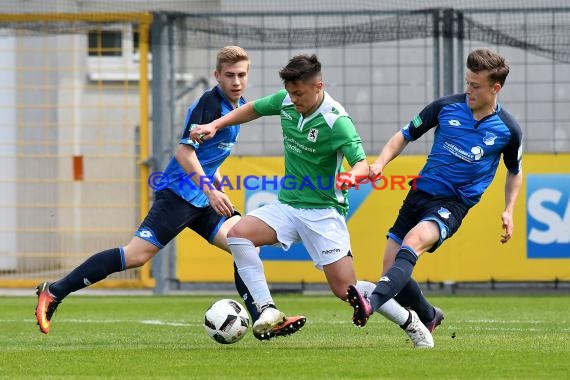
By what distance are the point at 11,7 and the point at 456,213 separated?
9.64m

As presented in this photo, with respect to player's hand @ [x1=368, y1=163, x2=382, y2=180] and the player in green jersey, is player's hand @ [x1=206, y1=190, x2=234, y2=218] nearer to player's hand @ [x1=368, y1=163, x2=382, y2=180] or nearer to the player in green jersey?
the player in green jersey

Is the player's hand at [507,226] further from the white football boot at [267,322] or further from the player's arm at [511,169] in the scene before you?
the white football boot at [267,322]

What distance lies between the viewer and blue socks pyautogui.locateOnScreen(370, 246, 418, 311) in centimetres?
723

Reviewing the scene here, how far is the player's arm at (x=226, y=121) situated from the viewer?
7.94 metres

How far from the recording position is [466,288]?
14.3 metres

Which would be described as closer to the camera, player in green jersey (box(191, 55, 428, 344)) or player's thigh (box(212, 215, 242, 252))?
player in green jersey (box(191, 55, 428, 344))

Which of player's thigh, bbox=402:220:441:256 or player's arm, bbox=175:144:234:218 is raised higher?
player's arm, bbox=175:144:234:218

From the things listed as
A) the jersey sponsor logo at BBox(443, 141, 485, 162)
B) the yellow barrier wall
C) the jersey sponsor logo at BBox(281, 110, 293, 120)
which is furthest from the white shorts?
the yellow barrier wall

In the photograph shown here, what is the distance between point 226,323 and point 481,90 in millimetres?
2091

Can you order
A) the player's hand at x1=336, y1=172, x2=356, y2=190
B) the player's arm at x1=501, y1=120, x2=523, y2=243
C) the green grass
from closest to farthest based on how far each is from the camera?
the green grass, the player's hand at x1=336, y1=172, x2=356, y2=190, the player's arm at x1=501, y1=120, x2=523, y2=243

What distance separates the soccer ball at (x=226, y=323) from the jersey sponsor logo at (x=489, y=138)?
1.82m

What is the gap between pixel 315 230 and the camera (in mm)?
7891

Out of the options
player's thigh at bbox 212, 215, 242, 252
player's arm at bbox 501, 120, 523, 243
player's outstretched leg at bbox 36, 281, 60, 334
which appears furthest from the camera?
player's thigh at bbox 212, 215, 242, 252

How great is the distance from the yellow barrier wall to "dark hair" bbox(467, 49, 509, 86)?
5.96m
